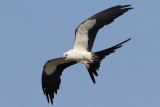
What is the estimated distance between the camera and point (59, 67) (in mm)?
15016

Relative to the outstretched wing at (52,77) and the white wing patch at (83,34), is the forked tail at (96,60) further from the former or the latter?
the outstretched wing at (52,77)

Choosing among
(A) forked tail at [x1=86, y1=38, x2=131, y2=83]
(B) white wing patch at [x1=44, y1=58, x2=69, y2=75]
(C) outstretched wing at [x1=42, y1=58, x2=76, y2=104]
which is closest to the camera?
(A) forked tail at [x1=86, y1=38, x2=131, y2=83]

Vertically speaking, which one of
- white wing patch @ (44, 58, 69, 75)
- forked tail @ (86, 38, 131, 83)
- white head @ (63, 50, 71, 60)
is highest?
white wing patch @ (44, 58, 69, 75)

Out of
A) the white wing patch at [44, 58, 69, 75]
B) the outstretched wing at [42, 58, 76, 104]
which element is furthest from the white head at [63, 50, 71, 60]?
the outstretched wing at [42, 58, 76, 104]

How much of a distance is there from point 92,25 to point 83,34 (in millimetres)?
435

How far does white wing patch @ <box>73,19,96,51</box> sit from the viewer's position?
13.3 m

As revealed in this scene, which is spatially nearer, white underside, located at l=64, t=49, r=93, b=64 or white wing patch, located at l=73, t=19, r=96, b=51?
white wing patch, located at l=73, t=19, r=96, b=51

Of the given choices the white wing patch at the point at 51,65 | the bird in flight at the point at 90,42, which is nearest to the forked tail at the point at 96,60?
the bird in flight at the point at 90,42

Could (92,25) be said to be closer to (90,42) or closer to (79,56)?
(90,42)

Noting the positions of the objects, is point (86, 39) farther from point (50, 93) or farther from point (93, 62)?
point (50, 93)

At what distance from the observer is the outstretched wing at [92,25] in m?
13.1

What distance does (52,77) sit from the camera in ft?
49.4

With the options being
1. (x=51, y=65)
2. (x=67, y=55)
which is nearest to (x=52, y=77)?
(x=51, y=65)

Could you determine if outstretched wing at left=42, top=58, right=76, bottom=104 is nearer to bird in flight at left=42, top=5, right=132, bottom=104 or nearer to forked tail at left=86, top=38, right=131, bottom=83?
bird in flight at left=42, top=5, right=132, bottom=104
